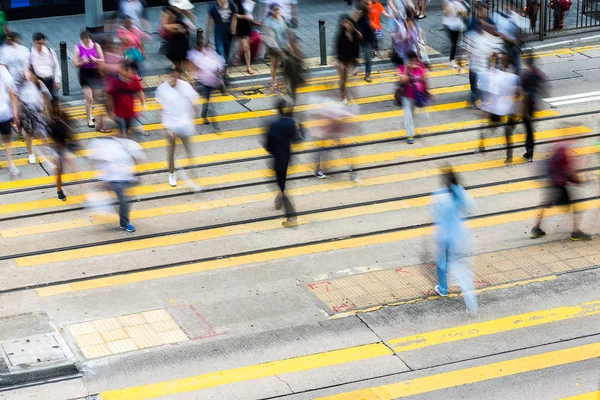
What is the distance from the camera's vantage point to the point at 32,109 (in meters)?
17.4

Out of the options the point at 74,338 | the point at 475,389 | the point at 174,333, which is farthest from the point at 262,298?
the point at 475,389

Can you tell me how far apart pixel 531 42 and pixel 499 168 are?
24.9ft

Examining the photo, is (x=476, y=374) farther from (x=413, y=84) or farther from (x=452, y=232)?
(x=413, y=84)

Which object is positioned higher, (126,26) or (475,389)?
(126,26)

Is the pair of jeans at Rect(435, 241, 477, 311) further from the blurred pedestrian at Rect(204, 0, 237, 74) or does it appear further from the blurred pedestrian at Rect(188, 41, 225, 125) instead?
the blurred pedestrian at Rect(204, 0, 237, 74)

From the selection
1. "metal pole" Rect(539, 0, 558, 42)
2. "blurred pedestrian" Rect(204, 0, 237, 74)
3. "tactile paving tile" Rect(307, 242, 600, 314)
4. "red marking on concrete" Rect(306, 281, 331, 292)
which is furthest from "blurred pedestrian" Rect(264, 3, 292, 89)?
"red marking on concrete" Rect(306, 281, 331, 292)

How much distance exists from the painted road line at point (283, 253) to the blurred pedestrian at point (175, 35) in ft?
22.6

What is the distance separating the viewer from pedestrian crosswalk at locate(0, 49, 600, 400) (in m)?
11.8

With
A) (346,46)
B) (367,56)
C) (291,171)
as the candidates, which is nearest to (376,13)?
(367,56)

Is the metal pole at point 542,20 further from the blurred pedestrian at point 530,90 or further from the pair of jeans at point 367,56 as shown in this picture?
the blurred pedestrian at point 530,90

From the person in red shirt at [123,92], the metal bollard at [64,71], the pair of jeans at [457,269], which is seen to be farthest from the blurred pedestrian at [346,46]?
the pair of jeans at [457,269]

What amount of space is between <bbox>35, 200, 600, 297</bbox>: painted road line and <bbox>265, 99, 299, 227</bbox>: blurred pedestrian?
839mm

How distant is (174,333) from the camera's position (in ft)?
40.9

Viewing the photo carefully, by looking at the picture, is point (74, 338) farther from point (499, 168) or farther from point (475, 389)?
point (499, 168)
